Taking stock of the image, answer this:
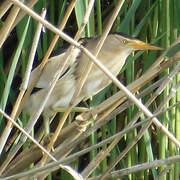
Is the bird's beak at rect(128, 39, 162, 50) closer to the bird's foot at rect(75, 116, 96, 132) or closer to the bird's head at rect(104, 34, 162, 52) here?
the bird's head at rect(104, 34, 162, 52)

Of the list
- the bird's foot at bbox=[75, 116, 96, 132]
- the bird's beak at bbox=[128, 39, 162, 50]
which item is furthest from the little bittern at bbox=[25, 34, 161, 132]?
the bird's foot at bbox=[75, 116, 96, 132]

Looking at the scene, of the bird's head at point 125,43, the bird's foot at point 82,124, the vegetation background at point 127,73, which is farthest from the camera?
the bird's head at point 125,43

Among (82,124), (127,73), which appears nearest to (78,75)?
(127,73)

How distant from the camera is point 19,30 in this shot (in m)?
1.53

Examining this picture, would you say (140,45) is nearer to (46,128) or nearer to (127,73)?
(127,73)

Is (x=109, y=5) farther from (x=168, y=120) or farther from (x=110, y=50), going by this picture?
(x=168, y=120)

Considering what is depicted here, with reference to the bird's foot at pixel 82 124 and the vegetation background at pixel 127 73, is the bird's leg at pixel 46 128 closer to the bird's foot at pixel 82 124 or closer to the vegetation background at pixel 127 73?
the vegetation background at pixel 127 73

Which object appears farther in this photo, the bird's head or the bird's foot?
the bird's head

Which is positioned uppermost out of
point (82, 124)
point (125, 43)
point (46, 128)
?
point (125, 43)

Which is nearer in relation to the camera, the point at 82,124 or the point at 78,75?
the point at 82,124

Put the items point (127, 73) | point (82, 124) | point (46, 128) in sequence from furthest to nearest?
point (46, 128), point (127, 73), point (82, 124)

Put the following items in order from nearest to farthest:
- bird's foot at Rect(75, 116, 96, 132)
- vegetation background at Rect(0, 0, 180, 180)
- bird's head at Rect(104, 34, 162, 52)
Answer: bird's foot at Rect(75, 116, 96, 132), vegetation background at Rect(0, 0, 180, 180), bird's head at Rect(104, 34, 162, 52)

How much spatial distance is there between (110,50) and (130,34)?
0.18m

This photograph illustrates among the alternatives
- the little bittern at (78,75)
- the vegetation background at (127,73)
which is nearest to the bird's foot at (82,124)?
the vegetation background at (127,73)
